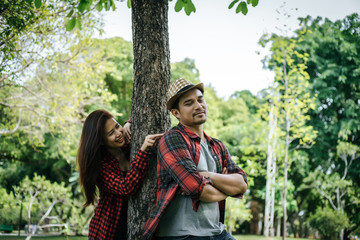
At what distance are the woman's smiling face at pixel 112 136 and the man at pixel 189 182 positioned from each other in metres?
0.67

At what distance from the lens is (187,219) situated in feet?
7.35

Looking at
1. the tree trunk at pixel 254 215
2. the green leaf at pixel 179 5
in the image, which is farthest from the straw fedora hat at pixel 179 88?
the tree trunk at pixel 254 215

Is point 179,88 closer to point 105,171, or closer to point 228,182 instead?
point 228,182

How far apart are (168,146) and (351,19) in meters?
21.9

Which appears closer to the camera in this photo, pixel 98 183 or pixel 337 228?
pixel 98 183

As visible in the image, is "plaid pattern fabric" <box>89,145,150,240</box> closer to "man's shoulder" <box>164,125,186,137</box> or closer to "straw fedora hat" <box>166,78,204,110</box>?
"man's shoulder" <box>164,125,186,137</box>

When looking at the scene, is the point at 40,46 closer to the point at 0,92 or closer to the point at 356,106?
the point at 0,92

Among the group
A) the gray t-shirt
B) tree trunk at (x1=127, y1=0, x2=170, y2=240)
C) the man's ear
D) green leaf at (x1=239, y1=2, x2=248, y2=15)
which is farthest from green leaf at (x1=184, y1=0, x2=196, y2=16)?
the gray t-shirt

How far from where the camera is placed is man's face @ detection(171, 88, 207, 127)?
250 cm

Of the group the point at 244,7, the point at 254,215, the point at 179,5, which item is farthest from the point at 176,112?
the point at 254,215

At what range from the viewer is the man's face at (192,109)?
8.21 feet

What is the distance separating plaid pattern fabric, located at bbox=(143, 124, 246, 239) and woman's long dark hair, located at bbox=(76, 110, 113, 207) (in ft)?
2.33

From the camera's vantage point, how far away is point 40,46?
809 centimetres

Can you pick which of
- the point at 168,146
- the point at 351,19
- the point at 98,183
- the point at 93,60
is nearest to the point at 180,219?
the point at 168,146
